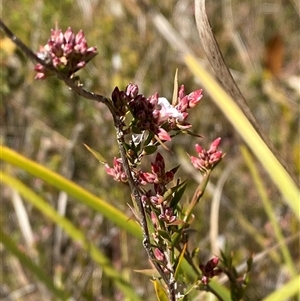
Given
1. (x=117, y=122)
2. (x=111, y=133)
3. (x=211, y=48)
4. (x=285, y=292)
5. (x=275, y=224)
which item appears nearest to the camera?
(x=117, y=122)

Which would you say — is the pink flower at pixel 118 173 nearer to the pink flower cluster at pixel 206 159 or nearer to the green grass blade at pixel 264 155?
the pink flower cluster at pixel 206 159

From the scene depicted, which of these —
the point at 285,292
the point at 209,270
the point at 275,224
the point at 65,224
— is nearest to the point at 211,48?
the point at 209,270

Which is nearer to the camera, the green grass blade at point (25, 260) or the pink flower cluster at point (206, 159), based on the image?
the pink flower cluster at point (206, 159)

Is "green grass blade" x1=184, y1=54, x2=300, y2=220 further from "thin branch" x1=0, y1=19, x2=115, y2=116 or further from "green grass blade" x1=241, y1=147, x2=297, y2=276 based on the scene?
"thin branch" x1=0, y1=19, x2=115, y2=116

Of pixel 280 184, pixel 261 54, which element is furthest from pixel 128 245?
pixel 261 54

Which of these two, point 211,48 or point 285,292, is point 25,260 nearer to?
point 285,292

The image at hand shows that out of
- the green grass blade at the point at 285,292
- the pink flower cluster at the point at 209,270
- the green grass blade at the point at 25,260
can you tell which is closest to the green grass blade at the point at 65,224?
the green grass blade at the point at 25,260
